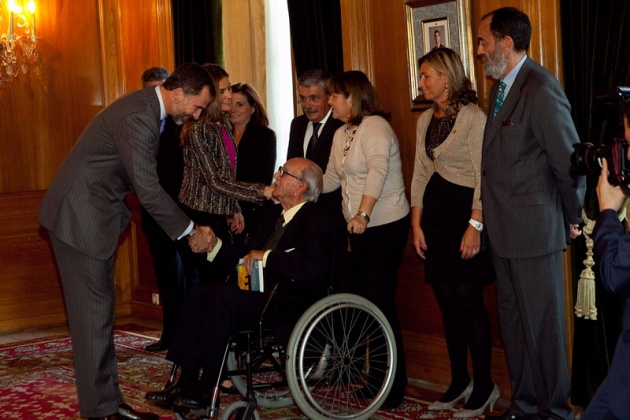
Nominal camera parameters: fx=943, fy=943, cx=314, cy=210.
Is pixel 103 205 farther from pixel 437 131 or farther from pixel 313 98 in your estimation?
pixel 437 131

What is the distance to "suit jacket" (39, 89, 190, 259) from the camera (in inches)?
157

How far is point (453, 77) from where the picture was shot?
4.32m

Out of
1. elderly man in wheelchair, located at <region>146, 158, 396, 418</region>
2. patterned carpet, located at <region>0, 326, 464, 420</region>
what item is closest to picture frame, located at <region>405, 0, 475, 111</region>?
elderly man in wheelchair, located at <region>146, 158, 396, 418</region>

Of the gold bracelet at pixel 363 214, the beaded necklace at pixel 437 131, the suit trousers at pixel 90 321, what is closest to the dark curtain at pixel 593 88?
the beaded necklace at pixel 437 131

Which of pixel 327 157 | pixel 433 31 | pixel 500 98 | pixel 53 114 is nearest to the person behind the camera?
pixel 500 98

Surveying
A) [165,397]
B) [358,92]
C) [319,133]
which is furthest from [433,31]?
[165,397]

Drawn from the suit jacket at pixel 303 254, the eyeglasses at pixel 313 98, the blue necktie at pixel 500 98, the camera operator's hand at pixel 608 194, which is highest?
the eyeglasses at pixel 313 98

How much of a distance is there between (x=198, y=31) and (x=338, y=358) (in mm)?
3015

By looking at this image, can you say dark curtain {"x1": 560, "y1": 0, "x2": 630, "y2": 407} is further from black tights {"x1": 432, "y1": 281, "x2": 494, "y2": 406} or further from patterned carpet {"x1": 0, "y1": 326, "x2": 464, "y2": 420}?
patterned carpet {"x1": 0, "y1": 326, "x2": 464, "y2": 420}

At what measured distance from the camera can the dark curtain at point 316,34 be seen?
5.32 metres

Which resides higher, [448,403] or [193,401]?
[193,401]

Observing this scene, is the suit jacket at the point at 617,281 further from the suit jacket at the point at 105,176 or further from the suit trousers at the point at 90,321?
the suit trousers at the point at 90,321

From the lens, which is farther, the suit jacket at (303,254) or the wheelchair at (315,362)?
the suit jacket at (303,254)

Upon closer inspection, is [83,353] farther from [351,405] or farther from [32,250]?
[32,250]
